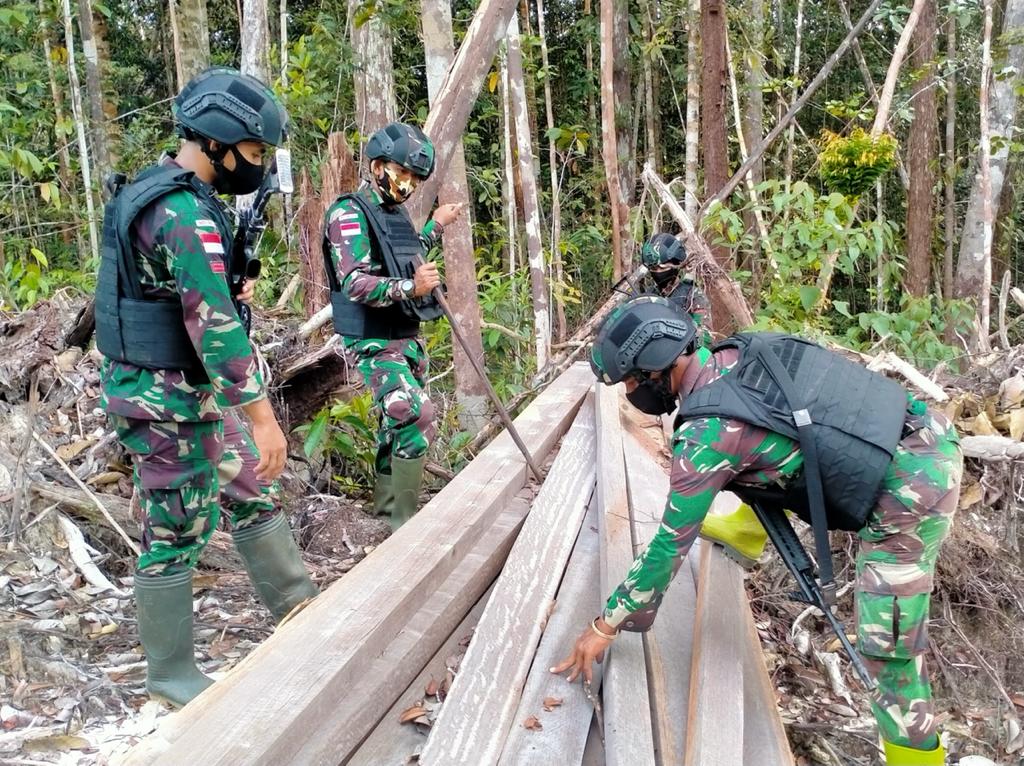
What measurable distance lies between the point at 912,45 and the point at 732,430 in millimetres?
13630

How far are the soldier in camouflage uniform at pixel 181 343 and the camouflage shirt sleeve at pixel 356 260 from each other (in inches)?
42.5

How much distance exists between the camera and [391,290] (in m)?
3.51

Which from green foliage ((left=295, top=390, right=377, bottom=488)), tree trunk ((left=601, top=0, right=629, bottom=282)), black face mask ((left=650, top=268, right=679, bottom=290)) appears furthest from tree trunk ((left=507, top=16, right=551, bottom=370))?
green foliage ((left=295, top=390, right=377, bottom=488))

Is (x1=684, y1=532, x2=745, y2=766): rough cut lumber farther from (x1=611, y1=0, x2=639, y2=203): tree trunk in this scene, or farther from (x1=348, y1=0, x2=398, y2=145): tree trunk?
(x1=611, y1=0, x2=639, y2=203): tree trunk

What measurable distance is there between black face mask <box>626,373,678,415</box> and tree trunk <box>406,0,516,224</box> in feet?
9.19

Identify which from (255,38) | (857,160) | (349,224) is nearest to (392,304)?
(349,224)

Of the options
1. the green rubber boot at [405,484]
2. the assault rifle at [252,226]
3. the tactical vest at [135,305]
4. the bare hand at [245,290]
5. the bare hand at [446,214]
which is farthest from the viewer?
the bare hand at [446,214]

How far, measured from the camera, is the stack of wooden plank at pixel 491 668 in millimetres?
1732

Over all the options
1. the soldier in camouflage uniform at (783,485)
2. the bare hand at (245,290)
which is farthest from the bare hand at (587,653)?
the bare hand at (245,290)

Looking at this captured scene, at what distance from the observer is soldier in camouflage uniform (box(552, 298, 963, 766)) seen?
2.10 metres

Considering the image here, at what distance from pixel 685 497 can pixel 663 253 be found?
12.6ft

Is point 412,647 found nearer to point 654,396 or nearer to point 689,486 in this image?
point 689,486

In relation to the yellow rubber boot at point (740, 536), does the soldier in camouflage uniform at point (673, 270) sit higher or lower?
higher

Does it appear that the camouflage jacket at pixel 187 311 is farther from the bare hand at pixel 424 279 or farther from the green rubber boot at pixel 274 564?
the bare hand at pixel 424 279
